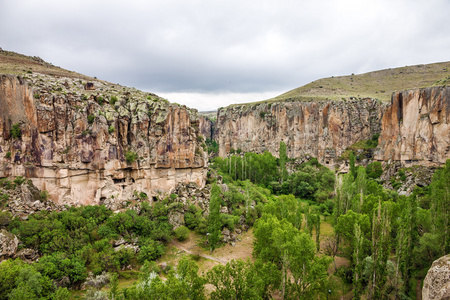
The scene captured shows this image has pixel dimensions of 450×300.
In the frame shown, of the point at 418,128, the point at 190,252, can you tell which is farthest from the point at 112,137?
the point at 418,128

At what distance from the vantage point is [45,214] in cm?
3275

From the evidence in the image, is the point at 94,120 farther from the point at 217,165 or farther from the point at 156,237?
the point at 217,165

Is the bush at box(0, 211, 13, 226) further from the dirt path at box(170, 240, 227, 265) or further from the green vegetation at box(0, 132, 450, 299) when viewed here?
the dirt path at box(170, 240, 227, 265)

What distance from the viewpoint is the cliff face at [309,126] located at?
262ft

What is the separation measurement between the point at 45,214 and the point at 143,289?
23290 mm

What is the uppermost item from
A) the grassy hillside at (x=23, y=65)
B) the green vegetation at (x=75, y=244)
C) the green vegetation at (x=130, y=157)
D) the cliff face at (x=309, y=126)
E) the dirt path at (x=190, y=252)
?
the grassy hillside at (x=23, y=65)

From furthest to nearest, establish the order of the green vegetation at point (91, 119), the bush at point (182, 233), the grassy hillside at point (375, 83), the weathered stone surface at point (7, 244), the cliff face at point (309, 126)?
1. the grassy hillside at point (375, 83)
2. the cliff face at point (309, 126)
3. the green vegetation at point (91, 119)
4. the bush at point (182, 233)
5. the weathered stone surface at point (7, 244)

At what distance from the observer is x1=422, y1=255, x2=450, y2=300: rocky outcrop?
13211mm

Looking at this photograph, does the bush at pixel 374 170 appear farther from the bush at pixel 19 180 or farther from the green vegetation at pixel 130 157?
the bush at pixel 19 180

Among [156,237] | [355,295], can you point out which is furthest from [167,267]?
[355,295]

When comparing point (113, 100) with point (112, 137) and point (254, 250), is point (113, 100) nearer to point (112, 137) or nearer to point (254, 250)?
point (112, 137)

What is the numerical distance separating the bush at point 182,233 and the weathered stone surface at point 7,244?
19.3 meters

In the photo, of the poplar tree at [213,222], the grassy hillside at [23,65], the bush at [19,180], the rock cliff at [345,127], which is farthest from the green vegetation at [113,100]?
the rock cliff at [345,127]

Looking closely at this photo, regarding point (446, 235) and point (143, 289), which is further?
point (446, 235)
